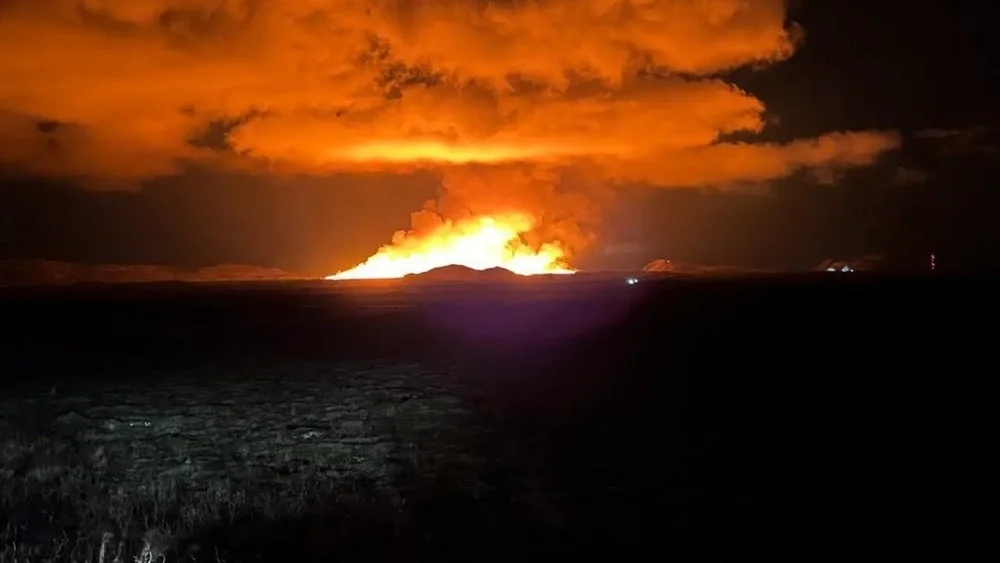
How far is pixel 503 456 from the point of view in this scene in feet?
95.3

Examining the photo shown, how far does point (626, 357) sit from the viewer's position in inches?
2562

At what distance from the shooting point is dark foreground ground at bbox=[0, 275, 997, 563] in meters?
19.4

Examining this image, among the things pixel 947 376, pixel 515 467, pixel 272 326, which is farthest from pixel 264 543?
pixel 272 326

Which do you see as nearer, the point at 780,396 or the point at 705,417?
the point at 705,417

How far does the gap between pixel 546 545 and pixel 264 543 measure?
252 inches

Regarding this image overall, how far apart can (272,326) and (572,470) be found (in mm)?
95008

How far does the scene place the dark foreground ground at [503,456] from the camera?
19406 mm

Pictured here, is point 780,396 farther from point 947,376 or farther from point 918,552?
point 918,552

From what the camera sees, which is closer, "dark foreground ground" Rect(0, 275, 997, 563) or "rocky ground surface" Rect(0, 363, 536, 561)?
"dark foreground ground" Rect(0, 275, 997, 563)

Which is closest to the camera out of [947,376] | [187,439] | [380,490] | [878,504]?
[878,504]

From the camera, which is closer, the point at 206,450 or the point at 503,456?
the point at 503,456

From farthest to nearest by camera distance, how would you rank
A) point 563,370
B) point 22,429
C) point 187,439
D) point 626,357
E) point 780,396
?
point 626,357 → point 563,370 → point 780,396 → point 22,429 → point 187,439

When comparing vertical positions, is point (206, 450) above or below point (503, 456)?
above

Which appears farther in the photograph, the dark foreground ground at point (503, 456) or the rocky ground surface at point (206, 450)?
the rocky ground surface at point (206, 450)
